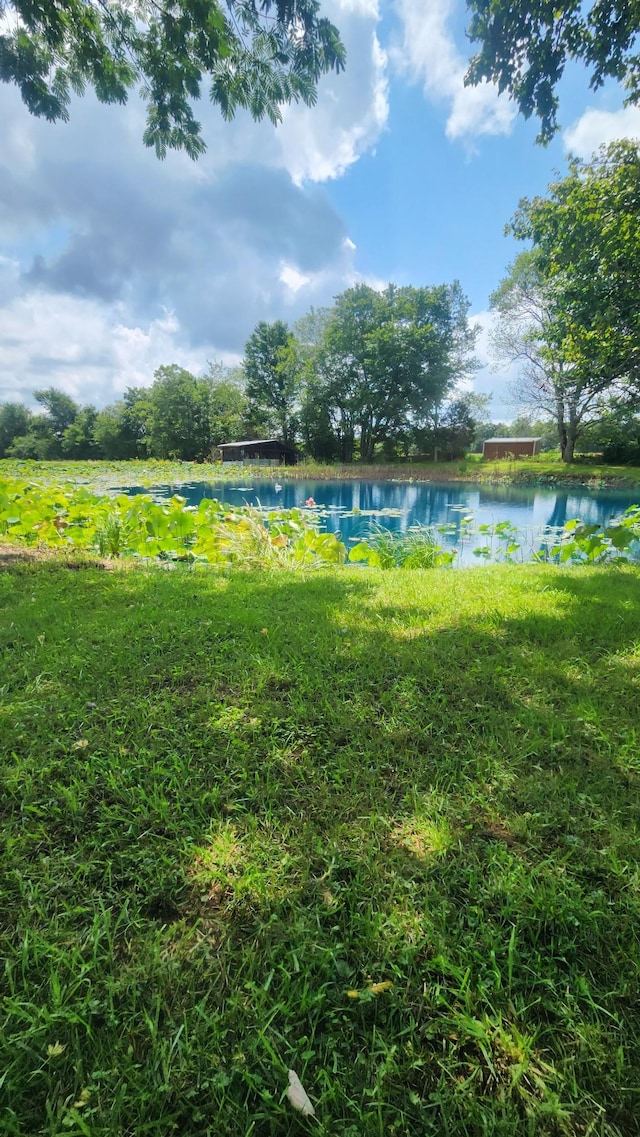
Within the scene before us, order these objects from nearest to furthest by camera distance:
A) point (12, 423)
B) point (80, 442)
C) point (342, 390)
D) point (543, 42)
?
point (543, 42)
point (342, 390)
point (80, 442)
point (12, 423)

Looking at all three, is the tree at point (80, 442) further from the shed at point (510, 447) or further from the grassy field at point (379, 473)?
the shed at point (510, 447)

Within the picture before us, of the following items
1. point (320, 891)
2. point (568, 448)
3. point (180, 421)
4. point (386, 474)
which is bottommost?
point (320, 891)

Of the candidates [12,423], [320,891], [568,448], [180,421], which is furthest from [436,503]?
[12,423]

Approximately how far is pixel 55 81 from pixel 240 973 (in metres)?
6.32

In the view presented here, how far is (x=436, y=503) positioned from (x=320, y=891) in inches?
644

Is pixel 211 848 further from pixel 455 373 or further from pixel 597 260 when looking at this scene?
pixel 455 373

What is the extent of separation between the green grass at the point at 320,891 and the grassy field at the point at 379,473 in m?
19.3

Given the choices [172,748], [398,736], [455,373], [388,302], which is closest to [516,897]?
[398,736]

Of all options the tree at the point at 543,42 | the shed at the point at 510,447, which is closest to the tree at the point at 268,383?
the shed at the point at 510,447

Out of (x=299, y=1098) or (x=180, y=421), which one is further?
(x=180, y=421)

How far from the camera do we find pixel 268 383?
4050cm

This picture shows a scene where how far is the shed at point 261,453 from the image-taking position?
3394 centimetres

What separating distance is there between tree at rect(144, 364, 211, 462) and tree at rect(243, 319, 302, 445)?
463 cm

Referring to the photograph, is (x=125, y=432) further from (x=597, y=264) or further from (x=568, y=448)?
(x=597, y=264)
